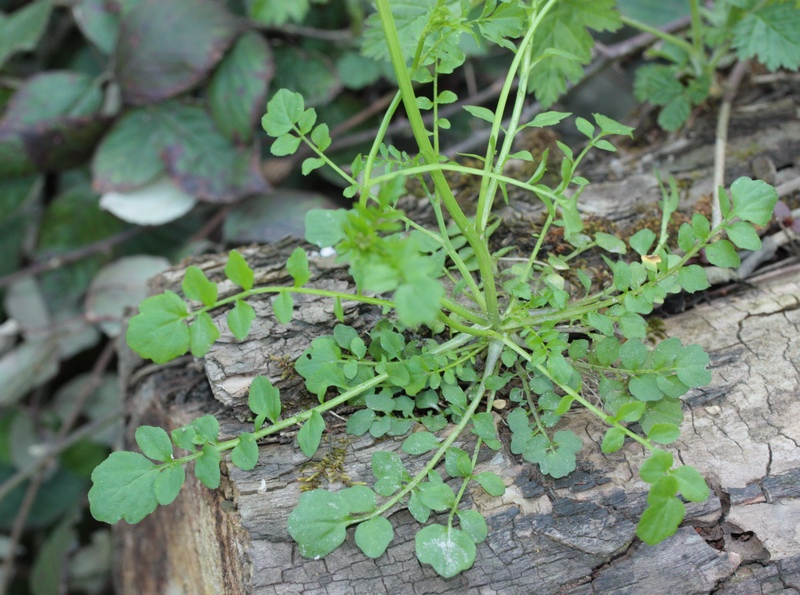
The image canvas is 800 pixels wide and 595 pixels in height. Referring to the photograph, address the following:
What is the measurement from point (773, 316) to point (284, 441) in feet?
2.48

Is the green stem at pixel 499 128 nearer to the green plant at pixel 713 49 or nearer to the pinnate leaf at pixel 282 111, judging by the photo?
the pinnate leaf at pixel 282 111

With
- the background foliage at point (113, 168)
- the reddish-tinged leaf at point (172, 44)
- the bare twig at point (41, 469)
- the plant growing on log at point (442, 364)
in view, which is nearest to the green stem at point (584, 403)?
the plant growing on log at point (442, 364)

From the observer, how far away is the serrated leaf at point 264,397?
32.0 inches


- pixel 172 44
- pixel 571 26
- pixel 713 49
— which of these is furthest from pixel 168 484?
pixel 713 49

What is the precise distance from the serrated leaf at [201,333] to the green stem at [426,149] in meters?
0.30

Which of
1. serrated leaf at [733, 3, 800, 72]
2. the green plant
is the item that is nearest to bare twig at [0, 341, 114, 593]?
the green plant

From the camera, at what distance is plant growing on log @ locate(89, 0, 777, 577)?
0.71 meters

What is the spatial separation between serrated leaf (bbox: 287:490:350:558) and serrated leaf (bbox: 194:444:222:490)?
0.34ft

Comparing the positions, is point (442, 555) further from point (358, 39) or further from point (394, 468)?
point (358, 39)

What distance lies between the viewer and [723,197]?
831 mm

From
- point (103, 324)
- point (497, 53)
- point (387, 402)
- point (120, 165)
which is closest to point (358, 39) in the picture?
point (497, 53)

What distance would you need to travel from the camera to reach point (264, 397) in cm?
81

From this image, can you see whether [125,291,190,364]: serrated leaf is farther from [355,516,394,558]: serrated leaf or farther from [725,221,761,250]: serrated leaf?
[725,221,761,250]: serrated leaf

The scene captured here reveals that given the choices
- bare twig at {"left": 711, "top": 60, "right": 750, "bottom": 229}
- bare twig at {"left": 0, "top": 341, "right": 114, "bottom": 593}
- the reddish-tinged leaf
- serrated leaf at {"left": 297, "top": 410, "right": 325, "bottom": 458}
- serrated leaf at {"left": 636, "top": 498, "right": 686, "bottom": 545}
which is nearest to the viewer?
serrated leaf at {"left": 636, "top": 498, "right": 686, "bottom": 545}
